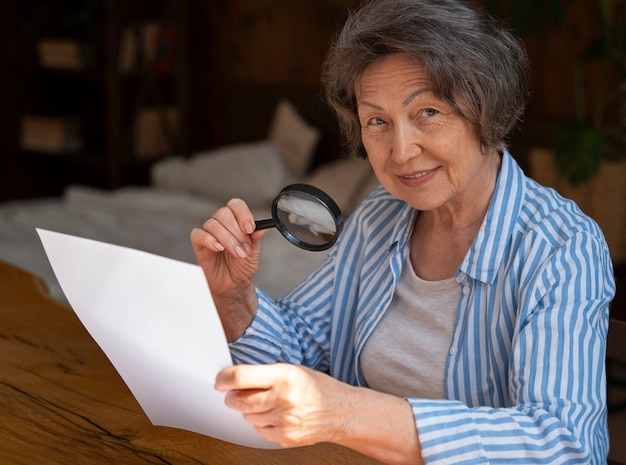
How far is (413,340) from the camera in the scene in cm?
146

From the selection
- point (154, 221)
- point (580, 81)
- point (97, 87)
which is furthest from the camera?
point (97, 87)

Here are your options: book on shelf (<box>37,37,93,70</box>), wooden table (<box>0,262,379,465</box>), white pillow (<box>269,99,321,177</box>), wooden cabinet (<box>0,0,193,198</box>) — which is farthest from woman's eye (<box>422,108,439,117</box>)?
book on shelf (<box>37,37,93,70</box>)

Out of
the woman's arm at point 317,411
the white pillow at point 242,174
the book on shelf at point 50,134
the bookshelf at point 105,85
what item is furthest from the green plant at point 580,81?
the book on shelf at point 50,134

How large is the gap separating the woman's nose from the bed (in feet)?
5.20

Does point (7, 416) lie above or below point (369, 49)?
below

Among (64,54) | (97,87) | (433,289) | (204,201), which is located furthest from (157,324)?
(97,87)

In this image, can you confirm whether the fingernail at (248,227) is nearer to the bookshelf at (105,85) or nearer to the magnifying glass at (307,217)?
the magnifying glass at (307,217)

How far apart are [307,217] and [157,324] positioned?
32cm

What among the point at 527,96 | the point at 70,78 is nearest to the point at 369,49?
the point at 527,96

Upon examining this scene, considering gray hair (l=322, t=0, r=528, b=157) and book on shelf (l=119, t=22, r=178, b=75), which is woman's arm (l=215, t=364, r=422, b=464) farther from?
→ book on shelf (l=119, t=22, r=178, b=75)

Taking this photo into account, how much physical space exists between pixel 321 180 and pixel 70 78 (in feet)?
8.63

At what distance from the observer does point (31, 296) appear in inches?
74.2

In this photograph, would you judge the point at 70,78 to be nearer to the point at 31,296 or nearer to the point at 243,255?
the point at 31,296

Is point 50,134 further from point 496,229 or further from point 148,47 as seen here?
point 496,229
